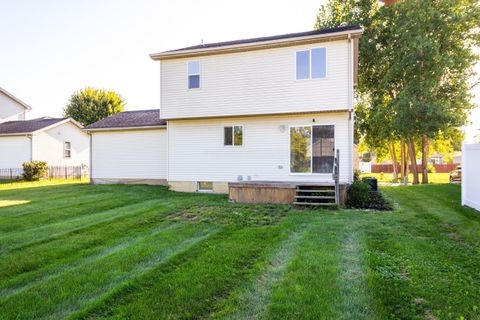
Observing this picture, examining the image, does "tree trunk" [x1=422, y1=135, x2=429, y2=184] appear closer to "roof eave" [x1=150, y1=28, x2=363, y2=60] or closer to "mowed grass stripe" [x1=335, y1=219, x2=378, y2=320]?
"roof eave" [x1=150, y1=28, x2=363, y2=60]

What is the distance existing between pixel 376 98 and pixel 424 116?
4.81 m

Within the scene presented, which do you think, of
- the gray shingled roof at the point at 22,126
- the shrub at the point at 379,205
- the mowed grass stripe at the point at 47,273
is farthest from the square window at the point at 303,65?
the gray shingled roof at the point at 22,126

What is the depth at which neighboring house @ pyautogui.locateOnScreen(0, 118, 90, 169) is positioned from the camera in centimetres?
2347

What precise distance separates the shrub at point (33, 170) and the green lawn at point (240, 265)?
14.8 meters

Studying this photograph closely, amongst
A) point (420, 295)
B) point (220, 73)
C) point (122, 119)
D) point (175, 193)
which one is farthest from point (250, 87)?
point (420, 295)

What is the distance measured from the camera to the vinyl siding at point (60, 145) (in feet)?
78.6

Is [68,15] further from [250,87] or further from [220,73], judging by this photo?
[250,87]

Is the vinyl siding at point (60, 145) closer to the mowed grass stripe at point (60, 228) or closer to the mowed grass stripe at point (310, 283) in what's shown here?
the mowed grass stripe at point (60, 228)

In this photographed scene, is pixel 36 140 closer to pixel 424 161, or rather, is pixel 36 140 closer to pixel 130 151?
pixel 130 151

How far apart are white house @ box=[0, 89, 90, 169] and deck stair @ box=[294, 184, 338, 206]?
66.4ft

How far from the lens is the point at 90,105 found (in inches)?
1448

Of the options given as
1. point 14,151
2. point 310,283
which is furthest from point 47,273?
point 14,151

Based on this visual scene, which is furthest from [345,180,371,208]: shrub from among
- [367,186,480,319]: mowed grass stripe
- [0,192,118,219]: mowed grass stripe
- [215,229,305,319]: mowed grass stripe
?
[0,192,118,219]: mowed grass stripe

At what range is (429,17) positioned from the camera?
20.5 meters
